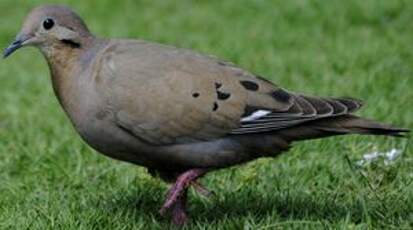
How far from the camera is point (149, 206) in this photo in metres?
5.87

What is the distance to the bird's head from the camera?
5.41 metres

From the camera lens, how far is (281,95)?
5.42 meters

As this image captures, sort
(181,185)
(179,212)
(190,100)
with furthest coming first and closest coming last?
(179,212) → (181,185) → (190,100)

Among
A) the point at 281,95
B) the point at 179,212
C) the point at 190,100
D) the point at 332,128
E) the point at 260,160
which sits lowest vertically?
the point at 179,212

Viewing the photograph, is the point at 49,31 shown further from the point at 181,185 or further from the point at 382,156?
the point at 382,156

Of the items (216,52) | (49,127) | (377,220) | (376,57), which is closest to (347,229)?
(377,220)

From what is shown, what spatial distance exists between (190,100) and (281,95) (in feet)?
1.50

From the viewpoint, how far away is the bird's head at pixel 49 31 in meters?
5.41

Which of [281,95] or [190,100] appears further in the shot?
[281,95]

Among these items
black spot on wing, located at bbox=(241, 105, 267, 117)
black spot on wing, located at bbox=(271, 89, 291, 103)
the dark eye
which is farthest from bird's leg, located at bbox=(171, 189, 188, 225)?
the dark eye

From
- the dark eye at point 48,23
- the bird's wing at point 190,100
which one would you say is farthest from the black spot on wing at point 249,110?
the dark eye at point 48,23

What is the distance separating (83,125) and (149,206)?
29.8 inches

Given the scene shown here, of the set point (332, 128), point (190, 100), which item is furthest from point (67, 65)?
point (332, 128)

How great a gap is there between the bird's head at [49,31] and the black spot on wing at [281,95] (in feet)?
3.02
